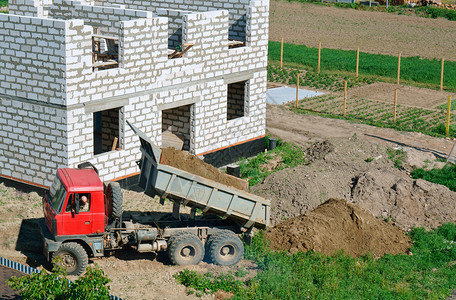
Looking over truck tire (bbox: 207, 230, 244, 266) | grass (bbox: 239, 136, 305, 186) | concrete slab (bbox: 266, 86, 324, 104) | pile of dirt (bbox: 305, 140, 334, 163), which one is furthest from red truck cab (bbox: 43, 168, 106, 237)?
concrete slab (bbox: 266, 86, 324, 104)

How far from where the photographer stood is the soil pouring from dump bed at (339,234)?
19062 mm

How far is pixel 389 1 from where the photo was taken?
7062 centimetres

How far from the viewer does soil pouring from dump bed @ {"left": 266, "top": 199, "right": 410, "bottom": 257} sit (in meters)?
19.1

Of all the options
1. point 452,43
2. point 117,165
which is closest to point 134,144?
point 117,165

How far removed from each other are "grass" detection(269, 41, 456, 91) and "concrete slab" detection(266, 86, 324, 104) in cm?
526

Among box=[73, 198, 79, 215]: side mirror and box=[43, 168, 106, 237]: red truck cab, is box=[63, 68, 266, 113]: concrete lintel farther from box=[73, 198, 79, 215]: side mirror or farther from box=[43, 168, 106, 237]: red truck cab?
box=[73, 198, 79, 215]: side mirror

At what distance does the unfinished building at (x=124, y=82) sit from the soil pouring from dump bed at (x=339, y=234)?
19.4ft

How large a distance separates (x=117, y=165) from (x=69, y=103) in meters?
2.68

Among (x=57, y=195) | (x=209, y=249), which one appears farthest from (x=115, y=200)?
(x=209, y=249)

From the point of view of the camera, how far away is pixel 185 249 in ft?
58.4

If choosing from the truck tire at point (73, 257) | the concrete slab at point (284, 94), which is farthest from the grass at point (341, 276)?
the concrete slab at point (284, 94)

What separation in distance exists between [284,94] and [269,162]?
11825 mm

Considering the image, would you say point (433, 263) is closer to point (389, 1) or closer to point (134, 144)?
point (134, 144)

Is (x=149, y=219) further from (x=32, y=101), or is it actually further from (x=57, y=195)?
(x=32, y=101)
